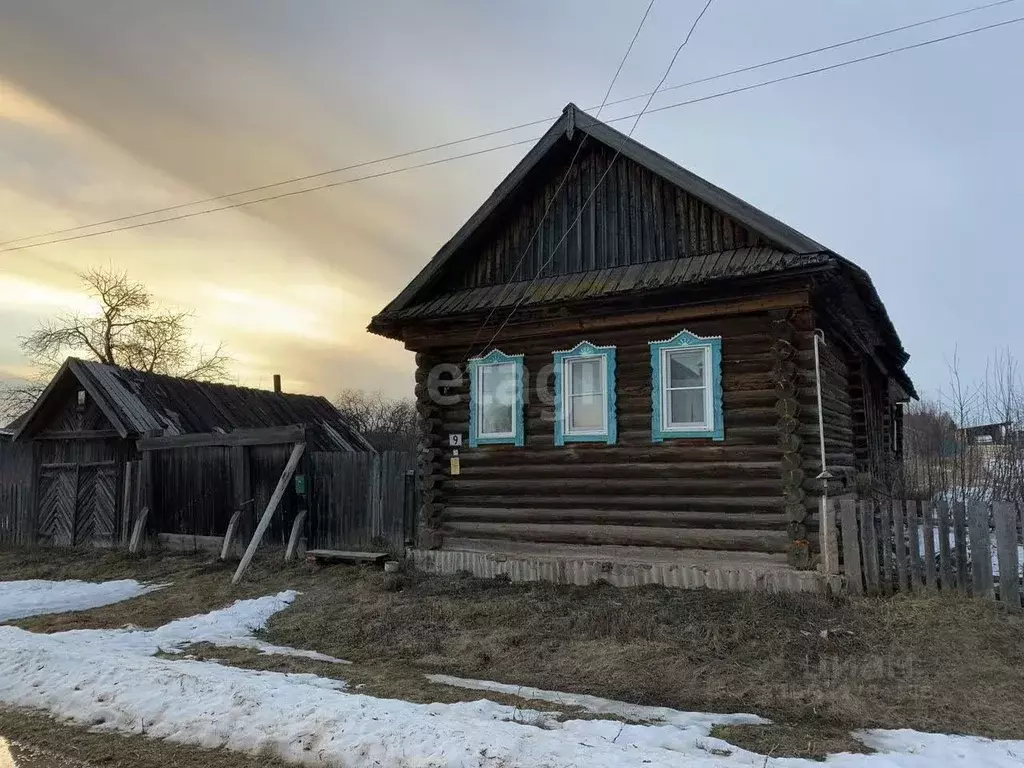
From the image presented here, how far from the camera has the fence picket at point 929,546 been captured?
883cm

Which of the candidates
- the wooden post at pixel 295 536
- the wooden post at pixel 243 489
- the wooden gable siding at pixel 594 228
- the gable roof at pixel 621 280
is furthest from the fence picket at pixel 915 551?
the wooden post at pixel 243 489

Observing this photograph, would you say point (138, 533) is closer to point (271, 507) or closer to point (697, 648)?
point (271, 507)

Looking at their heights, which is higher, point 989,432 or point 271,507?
point 989,432

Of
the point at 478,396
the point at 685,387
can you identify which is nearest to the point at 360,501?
the point at 478,396

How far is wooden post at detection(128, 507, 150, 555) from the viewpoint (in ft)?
56.6

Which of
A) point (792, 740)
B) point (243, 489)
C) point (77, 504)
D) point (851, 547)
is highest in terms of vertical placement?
point (243, 489)

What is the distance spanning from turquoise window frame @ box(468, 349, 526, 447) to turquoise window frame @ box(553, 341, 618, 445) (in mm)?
630

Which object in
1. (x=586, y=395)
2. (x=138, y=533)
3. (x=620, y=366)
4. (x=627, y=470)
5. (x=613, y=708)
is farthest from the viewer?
(x=138, y=533)

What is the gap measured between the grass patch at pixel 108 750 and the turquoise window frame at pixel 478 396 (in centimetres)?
705

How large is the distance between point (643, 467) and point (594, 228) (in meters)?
3.86

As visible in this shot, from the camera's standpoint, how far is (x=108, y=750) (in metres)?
5.54

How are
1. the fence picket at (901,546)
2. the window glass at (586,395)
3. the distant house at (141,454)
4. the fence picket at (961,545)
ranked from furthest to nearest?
the distant house at (141,454)
the window glass at (586,395)
the fence picket at (901,546)
the fence picket at (961,545)

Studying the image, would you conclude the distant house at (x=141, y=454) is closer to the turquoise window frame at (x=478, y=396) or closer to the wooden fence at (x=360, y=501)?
the wooden fence at (x=360, y=501)

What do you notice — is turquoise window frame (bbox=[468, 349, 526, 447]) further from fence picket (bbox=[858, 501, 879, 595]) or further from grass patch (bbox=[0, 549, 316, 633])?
fence picket (bbox=[858, 501, 879, 595])
